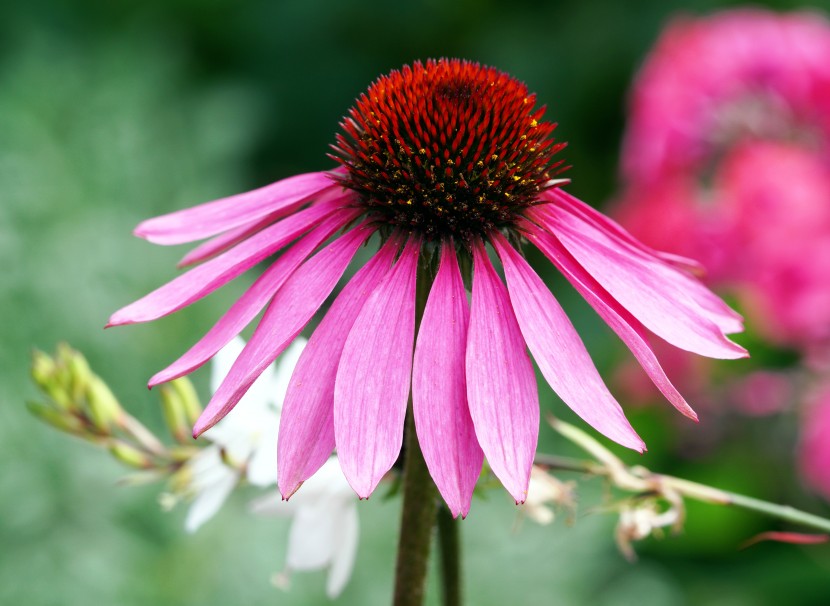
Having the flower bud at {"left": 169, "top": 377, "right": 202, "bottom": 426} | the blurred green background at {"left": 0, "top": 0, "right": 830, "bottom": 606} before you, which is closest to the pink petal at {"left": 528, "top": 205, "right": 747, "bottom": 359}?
the flower bud at {"left": 169, "top": 377, "right": 202, "bottom": 426}

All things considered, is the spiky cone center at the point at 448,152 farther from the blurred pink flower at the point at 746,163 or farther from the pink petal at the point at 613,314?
the blurred pink flower at the point at 746,163

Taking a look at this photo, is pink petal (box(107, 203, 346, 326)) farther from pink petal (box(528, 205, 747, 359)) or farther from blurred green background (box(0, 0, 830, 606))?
blurred green background (box(0, 0, 830, 606))

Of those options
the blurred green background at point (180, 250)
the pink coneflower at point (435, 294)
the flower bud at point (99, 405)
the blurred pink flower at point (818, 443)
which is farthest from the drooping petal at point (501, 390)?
the blurred pink flower at point (818, 443)

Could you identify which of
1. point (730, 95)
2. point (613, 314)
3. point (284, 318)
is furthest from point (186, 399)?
point (730, 95)

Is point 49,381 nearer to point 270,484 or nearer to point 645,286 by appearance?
point 270,484

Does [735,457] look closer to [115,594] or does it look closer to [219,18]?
[115,594]

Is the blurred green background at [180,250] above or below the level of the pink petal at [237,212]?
below
